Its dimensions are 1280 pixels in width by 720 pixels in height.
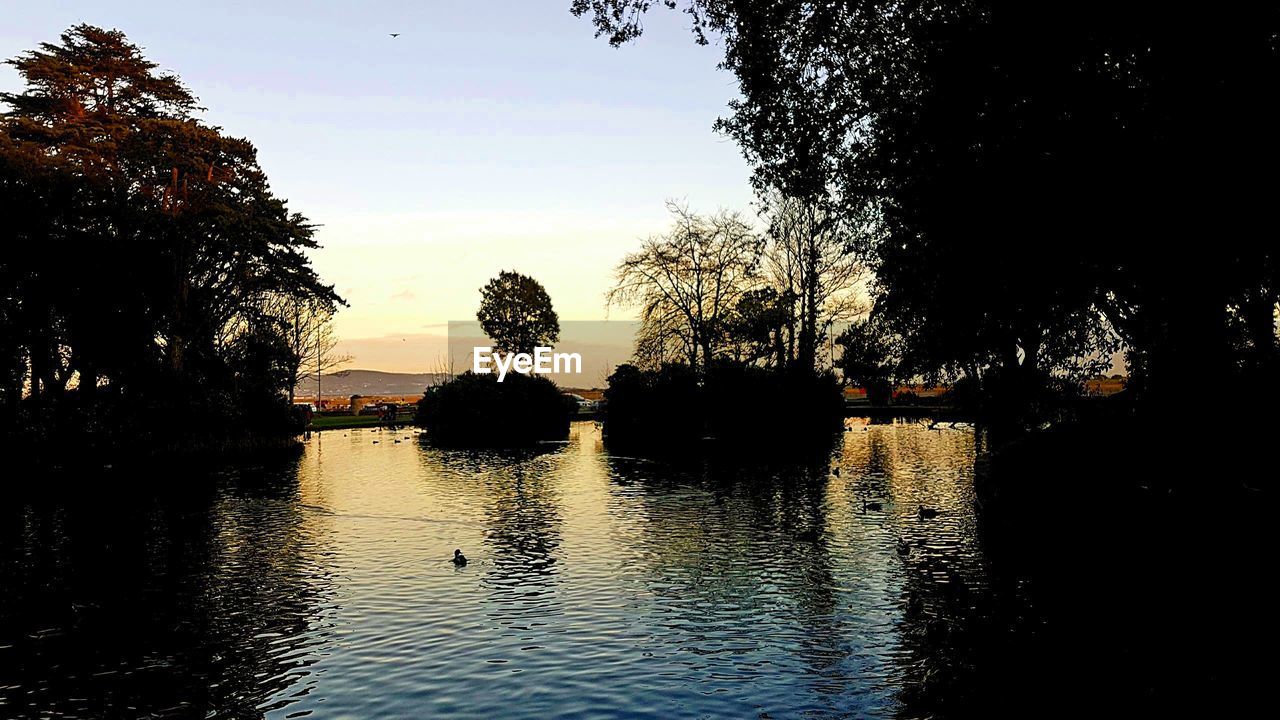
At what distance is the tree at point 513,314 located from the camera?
320 feet

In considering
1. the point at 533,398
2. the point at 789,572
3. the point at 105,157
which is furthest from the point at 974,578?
the point at 533,398

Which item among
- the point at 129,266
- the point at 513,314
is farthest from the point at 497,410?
the point at 513,314

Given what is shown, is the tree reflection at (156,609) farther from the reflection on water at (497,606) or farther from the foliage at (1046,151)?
the foliage at (1046,151)

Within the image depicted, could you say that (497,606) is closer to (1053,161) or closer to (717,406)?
(1053,161)

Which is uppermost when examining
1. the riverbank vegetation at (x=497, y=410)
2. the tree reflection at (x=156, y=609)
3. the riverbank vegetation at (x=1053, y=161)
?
the riverbank vegetation at (x=1053, y=161)

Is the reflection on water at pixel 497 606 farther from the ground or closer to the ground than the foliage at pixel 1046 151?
closer to the ground

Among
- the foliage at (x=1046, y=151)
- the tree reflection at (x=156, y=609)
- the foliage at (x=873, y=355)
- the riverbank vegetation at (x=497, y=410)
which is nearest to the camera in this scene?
the tree reflection at (x=156, y=609)

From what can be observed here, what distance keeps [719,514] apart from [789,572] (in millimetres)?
7107

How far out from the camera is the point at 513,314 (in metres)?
97.8

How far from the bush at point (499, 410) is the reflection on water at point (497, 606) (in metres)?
30.6

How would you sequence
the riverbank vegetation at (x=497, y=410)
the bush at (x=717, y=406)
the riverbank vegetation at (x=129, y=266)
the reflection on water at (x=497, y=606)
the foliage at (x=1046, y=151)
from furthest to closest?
the riverbank vegetation at (x=497, y=410) → the bush at (x=717, y=406) → the riverbank vegetation at (x=129, y=266) → the foliage at (x=1046, y=151) → the reflection on water at (x=497, y=606)

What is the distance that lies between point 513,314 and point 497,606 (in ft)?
281

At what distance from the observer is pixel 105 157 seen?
4138 cm

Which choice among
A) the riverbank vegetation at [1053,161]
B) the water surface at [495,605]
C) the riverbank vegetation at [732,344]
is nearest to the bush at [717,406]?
the riverbank vegetation at [732,344]
